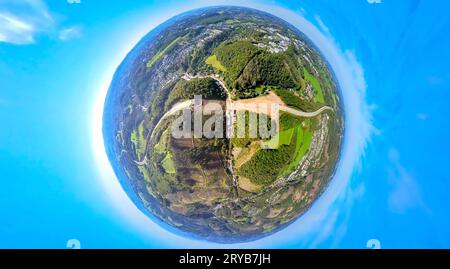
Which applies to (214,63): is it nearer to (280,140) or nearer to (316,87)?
(280,140)

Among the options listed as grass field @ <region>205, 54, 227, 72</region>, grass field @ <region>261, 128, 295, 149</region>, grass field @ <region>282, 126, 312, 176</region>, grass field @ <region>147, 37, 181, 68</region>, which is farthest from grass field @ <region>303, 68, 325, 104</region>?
grass field @ <region>147, 37, 181, 68</region>

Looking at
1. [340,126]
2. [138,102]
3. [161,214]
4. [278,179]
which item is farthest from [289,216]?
→ [138,102]

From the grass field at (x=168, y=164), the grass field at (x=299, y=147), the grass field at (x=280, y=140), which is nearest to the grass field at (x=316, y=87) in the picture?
the grass field at (x=299, y=147)

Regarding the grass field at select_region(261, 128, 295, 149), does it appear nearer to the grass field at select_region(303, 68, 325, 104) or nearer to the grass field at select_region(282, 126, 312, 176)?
the grass field at select_region(282, 126, 312, 176)

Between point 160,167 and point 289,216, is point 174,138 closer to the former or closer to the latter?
point 160,167

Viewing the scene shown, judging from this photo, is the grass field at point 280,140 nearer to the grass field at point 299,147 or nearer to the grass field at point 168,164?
the grass field at point 299,147

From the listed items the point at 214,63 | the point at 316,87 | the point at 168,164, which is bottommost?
the point at 168,164

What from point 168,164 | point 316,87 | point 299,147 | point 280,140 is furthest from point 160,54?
point 299,147
